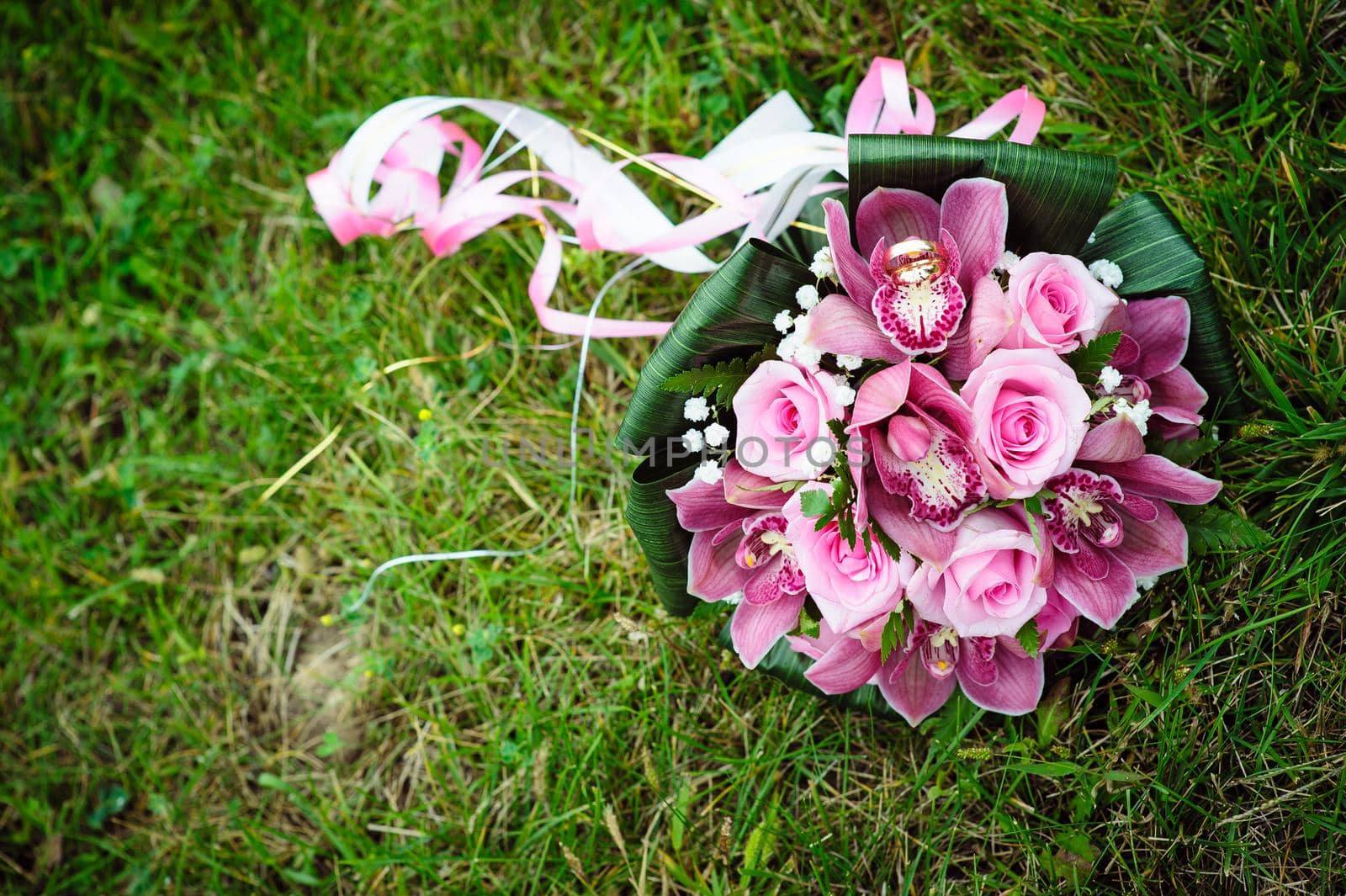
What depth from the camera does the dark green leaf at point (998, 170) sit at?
1.11 meters

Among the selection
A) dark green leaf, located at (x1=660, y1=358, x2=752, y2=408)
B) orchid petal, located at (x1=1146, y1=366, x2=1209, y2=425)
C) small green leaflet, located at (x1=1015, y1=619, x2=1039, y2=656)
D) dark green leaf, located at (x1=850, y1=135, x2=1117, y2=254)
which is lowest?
small green leaflet, located at (x1=1015, y1=619, x2=1039, y2=656)

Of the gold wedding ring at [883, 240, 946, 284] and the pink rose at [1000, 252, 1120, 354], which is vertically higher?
the gold wedding ring at [883, 240, 946, 284]

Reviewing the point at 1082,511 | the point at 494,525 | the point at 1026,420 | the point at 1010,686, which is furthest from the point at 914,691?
the point at 494,525

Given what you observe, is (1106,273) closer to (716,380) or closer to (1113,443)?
(1113,443)

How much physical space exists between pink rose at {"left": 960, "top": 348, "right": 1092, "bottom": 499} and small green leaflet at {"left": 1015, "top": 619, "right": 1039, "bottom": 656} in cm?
23

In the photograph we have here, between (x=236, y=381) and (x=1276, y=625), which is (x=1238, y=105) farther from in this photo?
(x=236, y=381)

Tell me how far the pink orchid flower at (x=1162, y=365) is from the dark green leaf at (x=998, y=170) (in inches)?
6.1

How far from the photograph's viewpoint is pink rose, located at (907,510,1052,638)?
1065 millimetres

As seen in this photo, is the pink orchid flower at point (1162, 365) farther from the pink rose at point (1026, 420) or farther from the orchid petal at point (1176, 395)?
the pink rose at point (1026, 420)

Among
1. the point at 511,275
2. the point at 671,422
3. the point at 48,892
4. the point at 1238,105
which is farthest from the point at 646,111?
the point at 48,892

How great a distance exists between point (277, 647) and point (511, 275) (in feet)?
3.04

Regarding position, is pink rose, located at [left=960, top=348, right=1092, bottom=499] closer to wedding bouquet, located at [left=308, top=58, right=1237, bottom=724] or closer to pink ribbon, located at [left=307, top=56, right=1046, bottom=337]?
wedding bouquet, located at [left=308, top=58, right=1237, bottom=724]

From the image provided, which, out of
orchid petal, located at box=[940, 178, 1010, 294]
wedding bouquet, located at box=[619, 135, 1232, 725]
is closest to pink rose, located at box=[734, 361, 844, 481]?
wedding bouquet, located at box=[619, 135, 1232, 725]

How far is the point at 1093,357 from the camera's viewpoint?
1.07 metres
